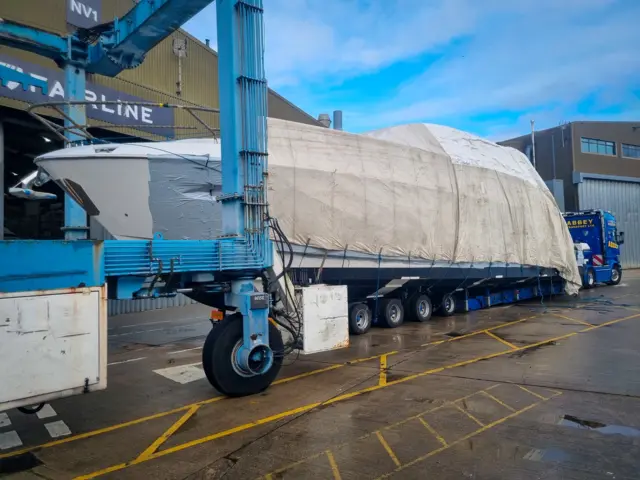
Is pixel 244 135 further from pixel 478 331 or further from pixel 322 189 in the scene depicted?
pixel 478 331

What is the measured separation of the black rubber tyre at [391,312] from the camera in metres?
11.7

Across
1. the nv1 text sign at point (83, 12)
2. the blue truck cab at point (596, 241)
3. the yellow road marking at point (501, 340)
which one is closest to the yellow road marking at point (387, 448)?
the yellow road marking at point (501, 340)

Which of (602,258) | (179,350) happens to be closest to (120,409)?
(179,350)

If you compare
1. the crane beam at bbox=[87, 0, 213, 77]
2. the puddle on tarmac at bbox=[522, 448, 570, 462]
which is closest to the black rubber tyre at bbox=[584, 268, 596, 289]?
the puddle on tarmac at bbox=[522, 448, 570, 462]

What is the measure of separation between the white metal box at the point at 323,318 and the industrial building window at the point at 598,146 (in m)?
34.8

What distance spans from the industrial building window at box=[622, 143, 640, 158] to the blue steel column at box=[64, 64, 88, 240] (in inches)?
1560

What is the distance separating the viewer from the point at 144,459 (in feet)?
14.4

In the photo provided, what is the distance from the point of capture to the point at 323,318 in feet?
22.3

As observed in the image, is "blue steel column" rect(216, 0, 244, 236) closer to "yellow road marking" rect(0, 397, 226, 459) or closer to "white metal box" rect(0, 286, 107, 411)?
"yellow road marking" rect(0, 397, 226, 459)

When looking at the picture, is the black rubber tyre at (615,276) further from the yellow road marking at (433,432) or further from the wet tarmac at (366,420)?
the yellow road marking at (433,432)

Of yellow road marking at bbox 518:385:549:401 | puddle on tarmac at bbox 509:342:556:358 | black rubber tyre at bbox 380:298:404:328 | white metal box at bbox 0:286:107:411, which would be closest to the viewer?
white metal box at bbox 0:286:107:411

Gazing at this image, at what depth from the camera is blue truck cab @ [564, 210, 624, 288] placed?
2088 cm

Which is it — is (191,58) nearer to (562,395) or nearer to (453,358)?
(453,358)

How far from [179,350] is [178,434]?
4.87 metres
